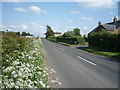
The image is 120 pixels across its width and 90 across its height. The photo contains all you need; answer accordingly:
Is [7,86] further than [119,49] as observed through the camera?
No

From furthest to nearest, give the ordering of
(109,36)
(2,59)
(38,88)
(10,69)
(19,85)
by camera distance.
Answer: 1. (109,36)
2. (2,59)
3. (10,69)
4. (38,88)
5. (19,85)

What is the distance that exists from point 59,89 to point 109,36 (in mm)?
19502

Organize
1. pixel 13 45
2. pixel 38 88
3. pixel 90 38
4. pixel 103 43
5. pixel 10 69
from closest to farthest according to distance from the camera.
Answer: pixel 38 88
pixel 10 69
pixel 13 45
pixel 103 43
pixel 90 38

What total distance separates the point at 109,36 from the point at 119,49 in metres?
3.19

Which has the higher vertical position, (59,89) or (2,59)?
(2,59)

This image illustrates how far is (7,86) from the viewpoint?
3381mm

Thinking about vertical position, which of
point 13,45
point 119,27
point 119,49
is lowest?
point 119,49

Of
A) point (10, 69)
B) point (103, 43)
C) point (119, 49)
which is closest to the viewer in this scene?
point (10, 69)

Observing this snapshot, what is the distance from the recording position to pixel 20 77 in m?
3.76

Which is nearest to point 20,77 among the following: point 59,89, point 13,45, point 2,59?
point 59,89

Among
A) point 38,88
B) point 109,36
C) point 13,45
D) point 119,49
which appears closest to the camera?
point 38,88

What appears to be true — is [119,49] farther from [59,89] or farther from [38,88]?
[38,88]

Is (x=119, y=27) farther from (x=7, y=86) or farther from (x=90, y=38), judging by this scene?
(x=7, y=86)

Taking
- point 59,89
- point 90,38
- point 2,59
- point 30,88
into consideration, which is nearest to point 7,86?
point 30,88
